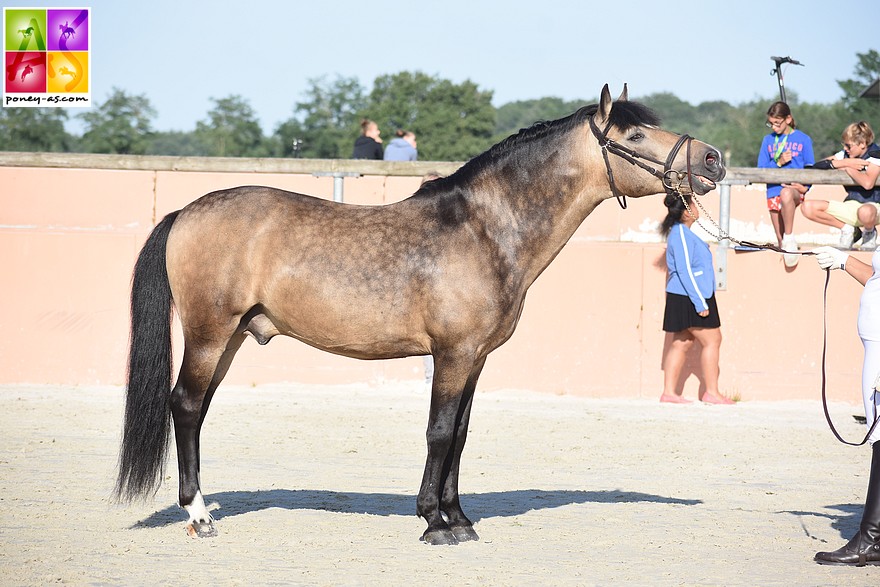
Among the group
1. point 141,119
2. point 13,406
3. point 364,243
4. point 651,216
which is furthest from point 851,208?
point 141,119

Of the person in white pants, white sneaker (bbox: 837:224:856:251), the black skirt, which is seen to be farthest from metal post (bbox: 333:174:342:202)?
the person in white pants

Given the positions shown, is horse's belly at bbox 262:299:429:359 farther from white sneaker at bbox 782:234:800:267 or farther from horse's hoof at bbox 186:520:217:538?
white sneaker at bbox 782:234:800:267

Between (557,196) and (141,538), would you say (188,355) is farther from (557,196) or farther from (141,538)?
(557,196)

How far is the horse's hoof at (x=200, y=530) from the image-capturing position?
538 cm

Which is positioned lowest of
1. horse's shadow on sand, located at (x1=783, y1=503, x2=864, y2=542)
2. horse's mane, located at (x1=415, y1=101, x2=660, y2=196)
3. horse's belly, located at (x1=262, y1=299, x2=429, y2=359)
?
horse's shadow on sand, located at (x1=783, y1=503, x2=864, y2=542)

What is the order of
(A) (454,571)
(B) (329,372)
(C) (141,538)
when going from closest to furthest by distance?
(A) (454,571)
(C) (141,538)
(B) (329,372)

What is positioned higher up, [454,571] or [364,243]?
[364,243]

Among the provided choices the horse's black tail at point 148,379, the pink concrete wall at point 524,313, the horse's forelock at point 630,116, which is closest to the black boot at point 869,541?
the horse's forelock at point 630,116

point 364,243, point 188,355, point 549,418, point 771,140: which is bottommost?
point 549,418

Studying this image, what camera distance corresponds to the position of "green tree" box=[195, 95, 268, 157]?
154 feet

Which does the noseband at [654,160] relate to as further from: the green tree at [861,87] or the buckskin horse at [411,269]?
the green tree at [861,87]

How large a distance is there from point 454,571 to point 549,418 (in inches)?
196

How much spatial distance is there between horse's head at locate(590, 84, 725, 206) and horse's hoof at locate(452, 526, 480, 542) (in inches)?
80.3

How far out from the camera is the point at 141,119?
43.1m
